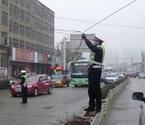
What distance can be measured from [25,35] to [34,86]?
49300 mm

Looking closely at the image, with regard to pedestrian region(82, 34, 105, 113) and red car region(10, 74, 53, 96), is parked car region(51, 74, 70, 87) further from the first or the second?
pedestrian region(82, 34, 105, 113)

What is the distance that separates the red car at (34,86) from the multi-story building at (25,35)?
3257 centimetres

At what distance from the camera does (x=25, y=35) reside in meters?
80.0

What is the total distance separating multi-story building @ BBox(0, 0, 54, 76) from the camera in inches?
2670

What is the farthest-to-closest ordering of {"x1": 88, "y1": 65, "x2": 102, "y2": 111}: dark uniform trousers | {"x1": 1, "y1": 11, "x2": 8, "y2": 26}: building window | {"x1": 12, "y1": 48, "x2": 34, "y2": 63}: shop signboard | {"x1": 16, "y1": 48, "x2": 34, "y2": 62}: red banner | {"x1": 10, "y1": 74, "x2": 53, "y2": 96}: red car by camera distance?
{"x1": 16, "y1": 48, "x2": 34, "y2": 62}: red banner, {"x1": 12, "y1": 48, "x2": 34, "y2": 63}: shop signboard, {"x1": 1, "y1": 11, "x2": 8, "y2": 26}: building window, {"x1": 10, "y1": 74, "x2": 53, "y2": 96}: red car, {"x1": 88, "y1": 65, "x2": 102, "y2": 111}: dark uniform trousers

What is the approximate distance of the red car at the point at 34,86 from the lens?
3122 cm

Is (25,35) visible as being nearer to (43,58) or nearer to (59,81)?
(43,58)

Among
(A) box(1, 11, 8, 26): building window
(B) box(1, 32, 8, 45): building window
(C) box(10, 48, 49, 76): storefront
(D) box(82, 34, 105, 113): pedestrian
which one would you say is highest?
(A) box(1, 11, 8, 26): building window

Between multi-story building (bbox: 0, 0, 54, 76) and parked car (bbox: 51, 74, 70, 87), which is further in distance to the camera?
multi-story building (bbox: 0, 0, 54, 76)

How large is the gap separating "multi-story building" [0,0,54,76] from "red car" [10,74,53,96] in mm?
32567

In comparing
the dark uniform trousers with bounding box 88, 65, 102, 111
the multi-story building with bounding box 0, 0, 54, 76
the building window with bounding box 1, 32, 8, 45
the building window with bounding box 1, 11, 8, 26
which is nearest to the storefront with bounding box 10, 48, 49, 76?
the multi-story building with bounding box 0, 0, 54, 76

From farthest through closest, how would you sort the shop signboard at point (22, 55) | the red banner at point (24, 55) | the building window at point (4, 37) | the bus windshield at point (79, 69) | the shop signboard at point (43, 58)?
the shop signboard at point (43, 58) < the red banner at point (24, 55) < the shop signboard at point (22, 55) < the building window at point (4, 37) < the bus windshield at point (79, 69)

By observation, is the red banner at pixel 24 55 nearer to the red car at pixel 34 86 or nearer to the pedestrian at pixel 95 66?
the red car at pixel 34 86

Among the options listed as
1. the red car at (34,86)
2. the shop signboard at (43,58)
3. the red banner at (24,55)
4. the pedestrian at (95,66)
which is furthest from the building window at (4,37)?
the pedestrian at (95,66)
